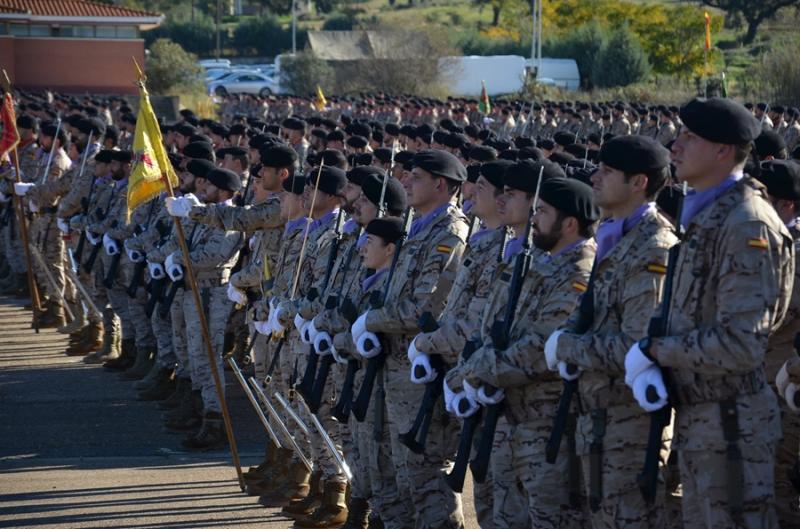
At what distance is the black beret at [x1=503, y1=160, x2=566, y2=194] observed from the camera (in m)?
6.50

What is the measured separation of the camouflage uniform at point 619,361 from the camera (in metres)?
5.43

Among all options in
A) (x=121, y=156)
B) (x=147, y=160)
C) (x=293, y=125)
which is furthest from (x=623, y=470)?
(x=293, y=125)

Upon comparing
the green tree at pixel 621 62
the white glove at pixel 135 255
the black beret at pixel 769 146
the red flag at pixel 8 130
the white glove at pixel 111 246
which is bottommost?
the green tree at pixel 621 62

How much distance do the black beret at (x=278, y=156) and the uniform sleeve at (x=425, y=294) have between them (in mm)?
3562

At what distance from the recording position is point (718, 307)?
5.05 meters

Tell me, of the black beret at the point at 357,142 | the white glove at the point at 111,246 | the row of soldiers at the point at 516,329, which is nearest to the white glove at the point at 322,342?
the row of soldiers at the point at 516,329

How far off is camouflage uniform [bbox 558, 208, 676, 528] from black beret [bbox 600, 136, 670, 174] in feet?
0.81

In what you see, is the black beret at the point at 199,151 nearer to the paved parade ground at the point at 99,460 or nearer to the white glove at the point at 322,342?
the paved parade ground at the point at 99,460

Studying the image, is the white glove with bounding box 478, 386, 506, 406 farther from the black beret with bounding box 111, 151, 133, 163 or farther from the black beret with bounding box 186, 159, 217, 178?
the black beret with bounding box 111, 151, 133, 163

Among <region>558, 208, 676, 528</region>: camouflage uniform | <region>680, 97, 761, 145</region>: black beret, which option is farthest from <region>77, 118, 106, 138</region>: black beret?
<region>680, 97, 761, 145</region>: black beret

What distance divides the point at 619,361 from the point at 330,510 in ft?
11.9

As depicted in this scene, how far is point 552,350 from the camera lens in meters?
5.56

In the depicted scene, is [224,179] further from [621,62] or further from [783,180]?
[621,62]

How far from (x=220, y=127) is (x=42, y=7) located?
125 ft
